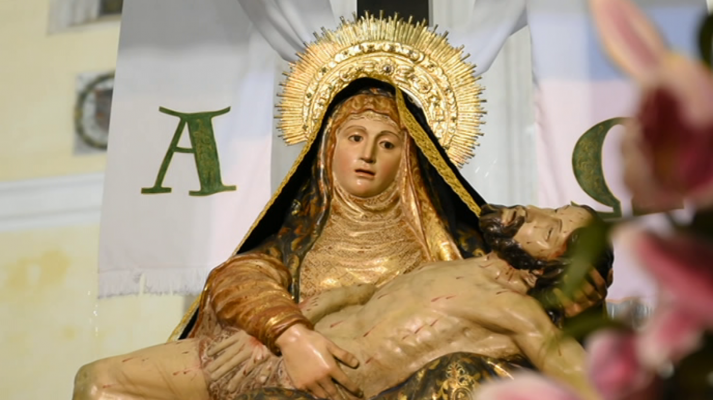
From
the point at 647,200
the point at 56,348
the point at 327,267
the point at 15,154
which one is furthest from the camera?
the point at 15,154

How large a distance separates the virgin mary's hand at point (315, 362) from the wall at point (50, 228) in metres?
1.46

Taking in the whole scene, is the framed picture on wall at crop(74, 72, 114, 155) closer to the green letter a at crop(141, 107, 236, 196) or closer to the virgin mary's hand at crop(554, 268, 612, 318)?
the green letter a at crop(141, 107, 236, 196)

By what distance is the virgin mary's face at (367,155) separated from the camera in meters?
2.74

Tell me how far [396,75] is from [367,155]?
0.34 m

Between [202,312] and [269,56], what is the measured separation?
1495mm

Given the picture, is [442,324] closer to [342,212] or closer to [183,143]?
[342,212]

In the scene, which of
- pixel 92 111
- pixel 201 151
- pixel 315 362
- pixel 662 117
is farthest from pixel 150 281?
pixel 662 117

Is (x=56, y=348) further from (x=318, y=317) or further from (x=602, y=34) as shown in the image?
(x=602, y=34)

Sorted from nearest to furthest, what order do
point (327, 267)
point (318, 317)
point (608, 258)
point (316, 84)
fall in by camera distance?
1. point (608, 258)
2. point (318, 317)
3. point (327, 267)
4. point (316, 84)

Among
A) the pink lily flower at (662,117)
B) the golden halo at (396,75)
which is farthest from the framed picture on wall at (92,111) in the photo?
the pink lily flower at (662,117)

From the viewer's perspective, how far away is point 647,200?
0.55 meters

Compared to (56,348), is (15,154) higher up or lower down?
higher up

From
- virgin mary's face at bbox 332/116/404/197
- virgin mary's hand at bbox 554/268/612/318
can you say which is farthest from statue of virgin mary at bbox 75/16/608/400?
virgin mary's hand at bbox 554/268/612/318

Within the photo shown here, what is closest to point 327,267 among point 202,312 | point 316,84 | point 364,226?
point 364,226
